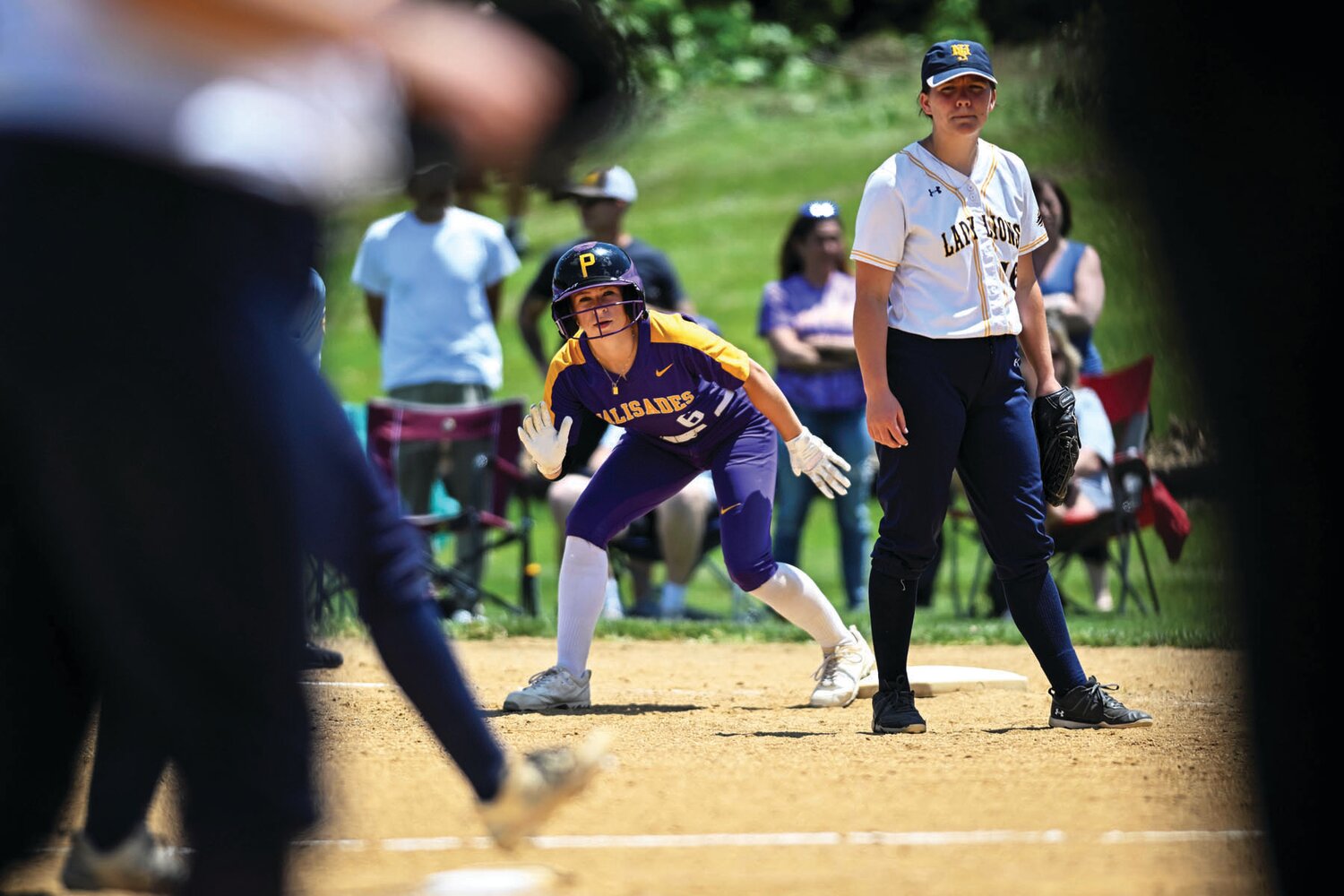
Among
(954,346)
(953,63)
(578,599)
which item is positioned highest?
(953,63)

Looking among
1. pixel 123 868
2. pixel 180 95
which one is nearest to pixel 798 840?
pixel 123 868

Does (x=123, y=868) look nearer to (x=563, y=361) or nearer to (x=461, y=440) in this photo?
(x=563, y=361)

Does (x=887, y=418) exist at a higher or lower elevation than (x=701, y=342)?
lower

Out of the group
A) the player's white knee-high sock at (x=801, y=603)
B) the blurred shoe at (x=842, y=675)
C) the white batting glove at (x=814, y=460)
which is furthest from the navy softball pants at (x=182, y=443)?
the blurred shoe at (x=842, y=675)

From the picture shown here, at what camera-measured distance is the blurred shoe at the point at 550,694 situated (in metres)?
6.39

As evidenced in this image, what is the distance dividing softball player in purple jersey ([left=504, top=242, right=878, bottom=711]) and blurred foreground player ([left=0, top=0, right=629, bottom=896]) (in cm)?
Result: 356

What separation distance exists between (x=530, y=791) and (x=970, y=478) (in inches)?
107

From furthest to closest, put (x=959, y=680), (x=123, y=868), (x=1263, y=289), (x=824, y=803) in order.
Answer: (x=959, y=680), (x=824, y=803), (x=123, y=868), (x=1263, y=289)

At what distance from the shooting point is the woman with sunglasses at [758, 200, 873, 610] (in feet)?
32.7

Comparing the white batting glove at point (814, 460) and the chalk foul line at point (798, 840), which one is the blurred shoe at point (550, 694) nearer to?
the white batting glove at point (814, 460)

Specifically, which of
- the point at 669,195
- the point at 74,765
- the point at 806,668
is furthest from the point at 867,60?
the point at 74,765

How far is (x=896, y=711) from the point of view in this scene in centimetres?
577

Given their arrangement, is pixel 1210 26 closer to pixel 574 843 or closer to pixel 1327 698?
pixel 1327 698

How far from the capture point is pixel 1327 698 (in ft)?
8.68
